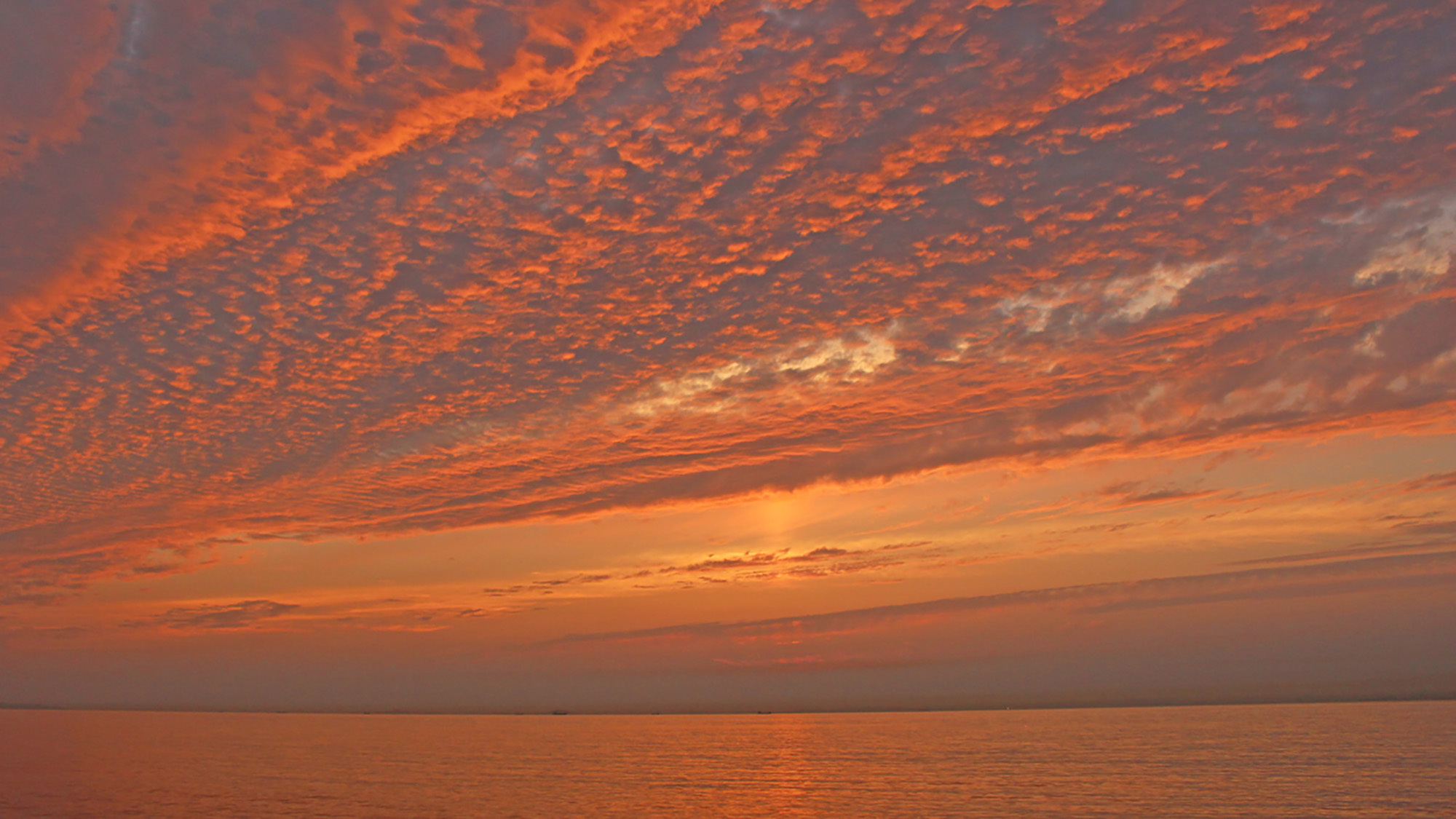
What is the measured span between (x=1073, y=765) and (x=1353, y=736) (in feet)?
178

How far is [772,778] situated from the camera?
7538 cm

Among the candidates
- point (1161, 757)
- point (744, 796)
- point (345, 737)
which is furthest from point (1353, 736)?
point (345, 737)

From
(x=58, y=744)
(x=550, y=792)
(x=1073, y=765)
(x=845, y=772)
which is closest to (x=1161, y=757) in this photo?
(x=1073, y=765)

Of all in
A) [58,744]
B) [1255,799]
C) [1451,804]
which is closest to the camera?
[1451,804]

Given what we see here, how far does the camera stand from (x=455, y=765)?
90.2 metres

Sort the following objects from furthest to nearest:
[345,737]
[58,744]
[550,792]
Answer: [345,737], [58,744], [550,792]

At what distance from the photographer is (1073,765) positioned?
77.9m

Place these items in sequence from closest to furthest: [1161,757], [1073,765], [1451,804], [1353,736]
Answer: [1451,804] → [1073,765] → [1161,757] → [1353,736]

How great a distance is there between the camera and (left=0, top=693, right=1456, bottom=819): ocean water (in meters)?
51.8

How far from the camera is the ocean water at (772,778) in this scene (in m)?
51.8

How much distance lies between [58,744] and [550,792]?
316 feet

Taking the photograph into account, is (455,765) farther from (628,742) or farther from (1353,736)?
(1353,736)

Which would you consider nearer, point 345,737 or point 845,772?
point 845,772

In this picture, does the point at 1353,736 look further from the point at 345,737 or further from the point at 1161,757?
the point at 345,737
